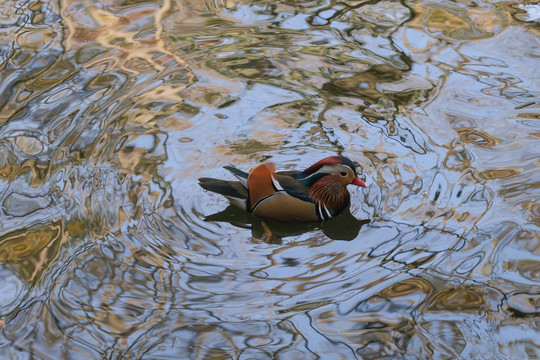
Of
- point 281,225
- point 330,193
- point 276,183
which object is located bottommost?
point 281,225

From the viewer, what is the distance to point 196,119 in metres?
6.73

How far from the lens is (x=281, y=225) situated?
224 inches

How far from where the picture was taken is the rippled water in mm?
4707

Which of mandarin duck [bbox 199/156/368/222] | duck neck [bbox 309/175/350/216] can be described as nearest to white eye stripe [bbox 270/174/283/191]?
mandarin duck [bbox 199/156/368/222]

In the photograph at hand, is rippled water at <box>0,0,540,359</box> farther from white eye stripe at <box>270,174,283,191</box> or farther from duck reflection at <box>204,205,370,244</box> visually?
white eye stripe at <box>270,174,283,191</box>

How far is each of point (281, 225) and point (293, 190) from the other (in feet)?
0.88

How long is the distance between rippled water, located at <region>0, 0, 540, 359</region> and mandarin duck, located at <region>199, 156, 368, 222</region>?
0.12 metres

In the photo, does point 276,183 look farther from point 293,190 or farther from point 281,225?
point 281,225

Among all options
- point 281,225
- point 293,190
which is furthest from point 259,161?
point 281,225

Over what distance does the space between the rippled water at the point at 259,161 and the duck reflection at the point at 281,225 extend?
0.7 inches

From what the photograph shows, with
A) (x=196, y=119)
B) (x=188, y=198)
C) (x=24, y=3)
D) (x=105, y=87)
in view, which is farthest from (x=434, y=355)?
(x=24, y=3)

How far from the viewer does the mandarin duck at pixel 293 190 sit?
564 centimetres

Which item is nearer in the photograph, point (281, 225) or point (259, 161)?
point (281, 225)

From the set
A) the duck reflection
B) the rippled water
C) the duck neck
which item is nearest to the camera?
the rippled water
